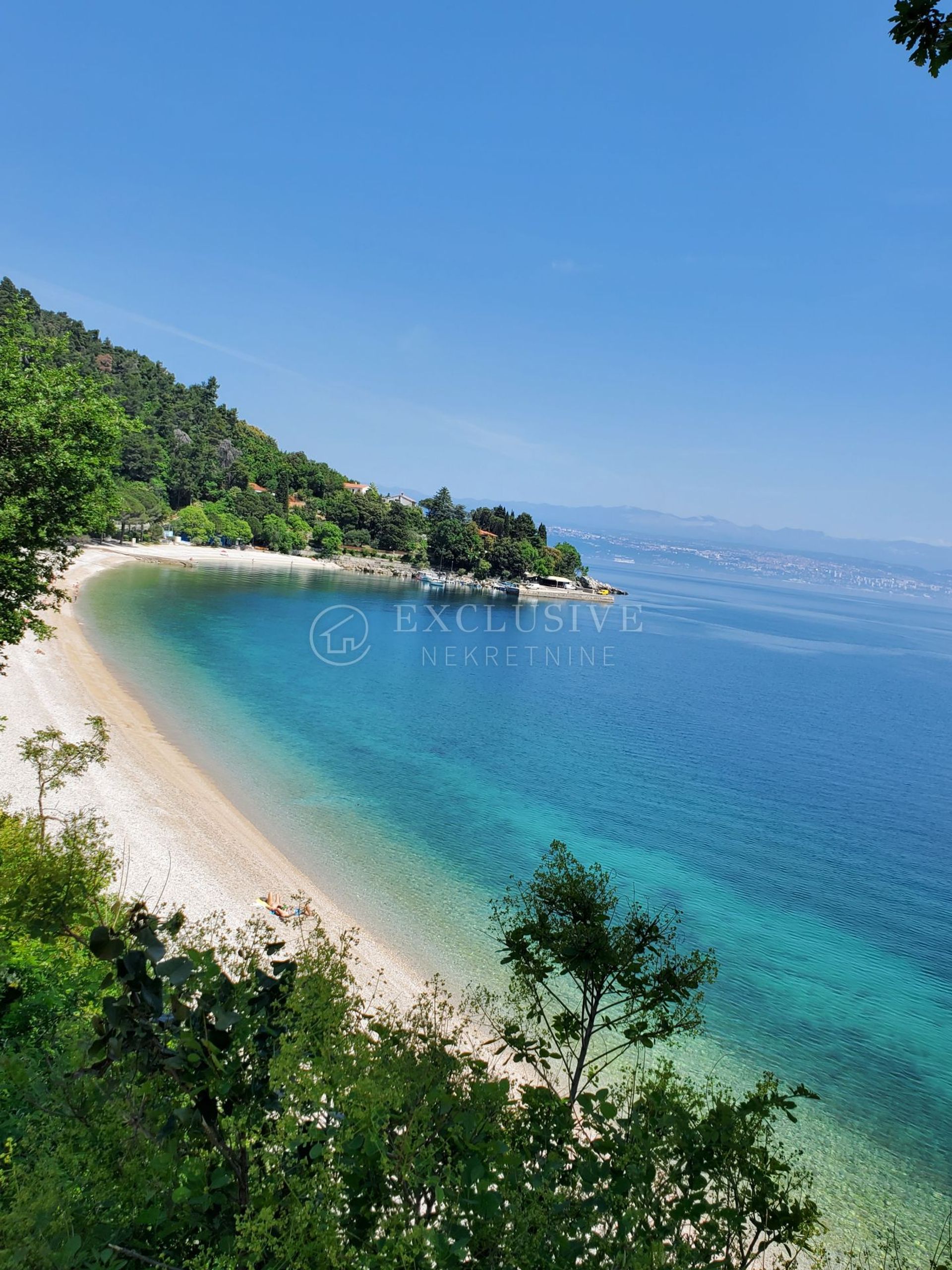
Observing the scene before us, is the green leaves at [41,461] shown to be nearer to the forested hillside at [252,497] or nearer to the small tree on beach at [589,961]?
the small tree on beach at [589,961]

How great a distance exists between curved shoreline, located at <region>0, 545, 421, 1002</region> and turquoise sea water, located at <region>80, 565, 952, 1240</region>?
2.98ft

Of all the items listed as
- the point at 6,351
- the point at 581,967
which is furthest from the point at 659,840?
the point at 6,351

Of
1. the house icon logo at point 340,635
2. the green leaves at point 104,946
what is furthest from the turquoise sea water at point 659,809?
the green leaves at point 104,946

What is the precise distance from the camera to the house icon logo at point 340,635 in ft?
179

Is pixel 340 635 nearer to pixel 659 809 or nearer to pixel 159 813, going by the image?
pixel 659 809

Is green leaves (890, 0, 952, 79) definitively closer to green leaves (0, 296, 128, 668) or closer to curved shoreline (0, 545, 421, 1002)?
curved shoreline (0, 545, 421, 1002)

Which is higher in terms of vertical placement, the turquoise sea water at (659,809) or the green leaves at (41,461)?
the green leaves at (41,461)

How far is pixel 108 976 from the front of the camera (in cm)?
531

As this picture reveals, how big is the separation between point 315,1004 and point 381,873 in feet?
53.2

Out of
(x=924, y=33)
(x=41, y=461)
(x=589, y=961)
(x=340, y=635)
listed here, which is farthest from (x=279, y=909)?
(x=340, y=635)

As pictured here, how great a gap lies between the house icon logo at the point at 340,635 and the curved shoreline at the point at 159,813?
20.9 m

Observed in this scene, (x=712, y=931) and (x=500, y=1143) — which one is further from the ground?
(x=500, y=1143)

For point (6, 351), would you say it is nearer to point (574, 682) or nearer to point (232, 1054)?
point (232, 1054)

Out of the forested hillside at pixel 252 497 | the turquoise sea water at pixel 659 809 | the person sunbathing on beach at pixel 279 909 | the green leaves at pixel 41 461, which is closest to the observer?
the green leaves at pixel 41 461
